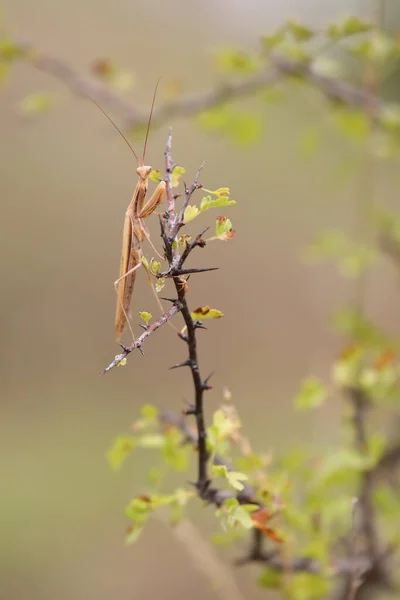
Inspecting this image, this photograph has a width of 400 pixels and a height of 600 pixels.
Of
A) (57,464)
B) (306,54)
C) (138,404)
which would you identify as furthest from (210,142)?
(306,54)

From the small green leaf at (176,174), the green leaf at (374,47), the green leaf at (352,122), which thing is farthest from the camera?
the green leaf at (352,122)

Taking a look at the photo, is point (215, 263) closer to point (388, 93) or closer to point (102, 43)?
point (102, 43)

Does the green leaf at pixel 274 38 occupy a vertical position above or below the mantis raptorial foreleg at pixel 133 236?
above

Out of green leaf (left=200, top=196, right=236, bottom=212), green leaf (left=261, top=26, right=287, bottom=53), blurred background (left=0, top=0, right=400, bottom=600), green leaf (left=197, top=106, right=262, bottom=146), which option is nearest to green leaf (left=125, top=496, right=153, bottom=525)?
green leaf (left=200, top=196, right=236, bottom=212)

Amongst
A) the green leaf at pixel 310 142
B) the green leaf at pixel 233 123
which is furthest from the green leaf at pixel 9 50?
the green leaf at pixel 310 142

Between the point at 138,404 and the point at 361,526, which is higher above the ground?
the point at 138,404

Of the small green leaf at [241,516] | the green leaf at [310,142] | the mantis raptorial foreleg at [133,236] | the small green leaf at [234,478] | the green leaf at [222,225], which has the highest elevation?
the green leaf at [310,142]

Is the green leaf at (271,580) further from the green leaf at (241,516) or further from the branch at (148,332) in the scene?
the branch at (148,332)
